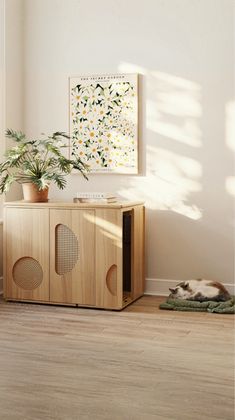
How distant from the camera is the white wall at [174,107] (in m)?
4.89

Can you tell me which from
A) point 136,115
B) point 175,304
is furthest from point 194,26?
point 175,304

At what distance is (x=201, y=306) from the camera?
4.56 m

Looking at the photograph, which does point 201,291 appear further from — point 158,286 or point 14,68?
point 14,68

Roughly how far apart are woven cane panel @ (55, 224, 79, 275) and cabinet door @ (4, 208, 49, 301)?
0.09 metres

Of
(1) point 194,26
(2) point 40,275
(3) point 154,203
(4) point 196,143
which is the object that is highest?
(1) point 194,26

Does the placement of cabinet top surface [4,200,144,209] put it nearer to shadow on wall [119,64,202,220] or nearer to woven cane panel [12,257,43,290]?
shadow on wall [119,64,202,220]

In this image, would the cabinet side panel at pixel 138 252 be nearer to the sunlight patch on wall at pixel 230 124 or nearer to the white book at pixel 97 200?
the white book at pixel 97 200

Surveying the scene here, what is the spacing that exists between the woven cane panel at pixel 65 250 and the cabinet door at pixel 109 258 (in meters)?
0.20

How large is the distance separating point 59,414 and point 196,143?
2.85 m

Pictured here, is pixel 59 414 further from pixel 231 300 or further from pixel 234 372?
pixel 231 300

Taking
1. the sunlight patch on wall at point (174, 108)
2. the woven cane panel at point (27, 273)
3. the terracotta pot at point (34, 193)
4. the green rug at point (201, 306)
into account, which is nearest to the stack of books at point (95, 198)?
the terracotta pot at point (34, 193)

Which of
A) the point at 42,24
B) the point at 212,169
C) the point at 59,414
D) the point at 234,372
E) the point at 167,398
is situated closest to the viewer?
the point at 59,414

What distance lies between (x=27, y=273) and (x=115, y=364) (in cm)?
167

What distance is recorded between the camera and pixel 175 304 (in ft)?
15.2
